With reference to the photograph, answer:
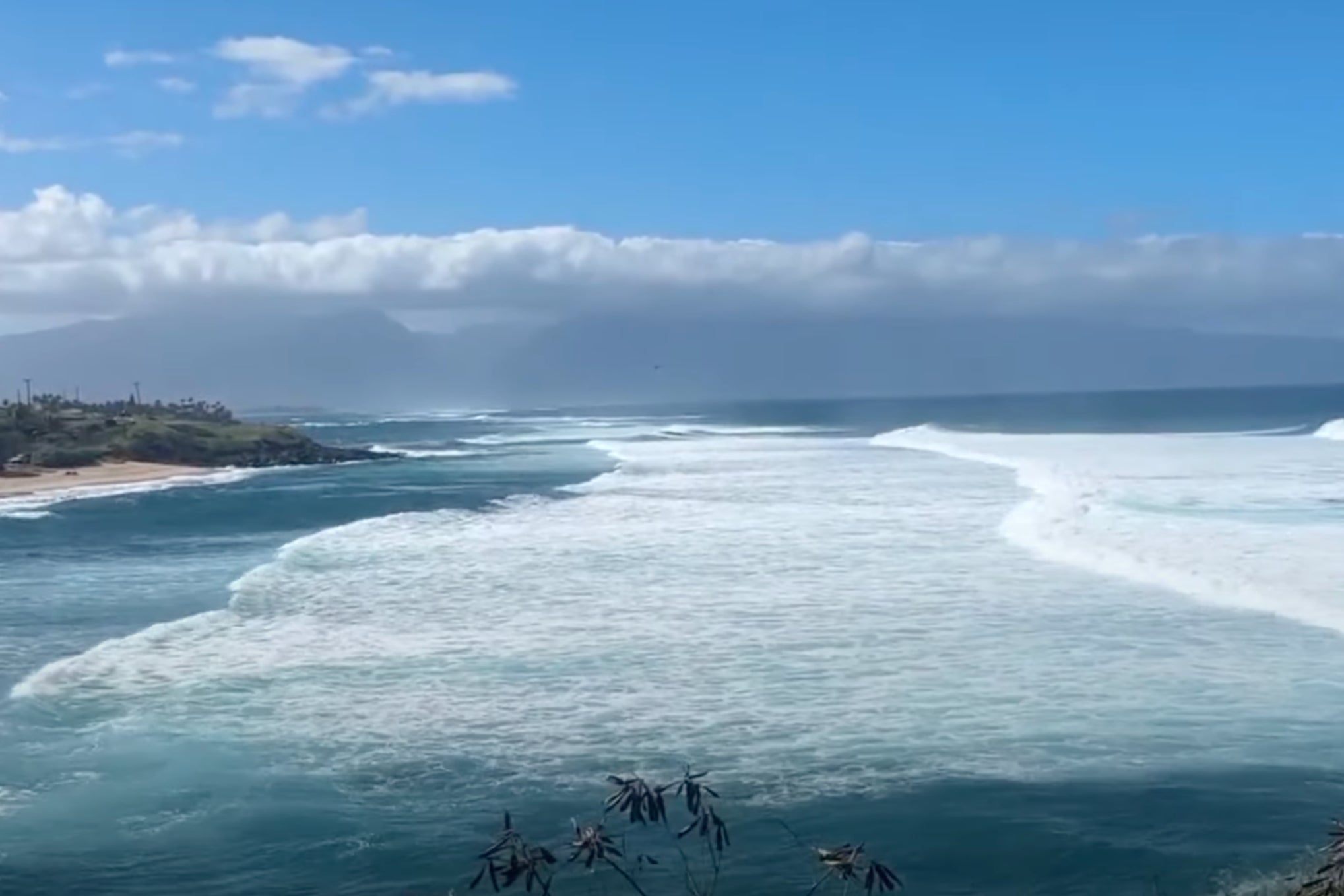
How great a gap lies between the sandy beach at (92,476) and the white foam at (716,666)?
1401 inches

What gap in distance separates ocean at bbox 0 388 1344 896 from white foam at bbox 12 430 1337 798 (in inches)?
2.9

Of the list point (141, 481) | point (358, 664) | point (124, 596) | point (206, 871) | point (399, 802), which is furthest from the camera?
point (141, 481)

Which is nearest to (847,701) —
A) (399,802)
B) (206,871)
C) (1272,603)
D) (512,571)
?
(399,802)

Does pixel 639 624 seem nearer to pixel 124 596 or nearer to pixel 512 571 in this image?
pixel 512 571

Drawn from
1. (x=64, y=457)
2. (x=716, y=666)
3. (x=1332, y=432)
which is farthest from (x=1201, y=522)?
(x=64, y=457)

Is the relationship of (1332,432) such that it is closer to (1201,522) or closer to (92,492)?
(1201,522)

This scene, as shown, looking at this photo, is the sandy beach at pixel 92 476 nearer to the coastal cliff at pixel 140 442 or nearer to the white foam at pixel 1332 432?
the coastal cliff at pixel 140 442

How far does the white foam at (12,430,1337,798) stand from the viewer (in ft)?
49.9

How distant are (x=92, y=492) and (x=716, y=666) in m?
47.5

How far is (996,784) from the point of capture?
13758mm

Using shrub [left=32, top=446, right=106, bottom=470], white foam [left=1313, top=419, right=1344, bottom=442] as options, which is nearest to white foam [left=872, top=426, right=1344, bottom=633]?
white foam [left=1313, top=419, right=1344, bottom=442]

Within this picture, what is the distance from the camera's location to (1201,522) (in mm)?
33188

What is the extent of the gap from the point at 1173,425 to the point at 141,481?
69.8 m

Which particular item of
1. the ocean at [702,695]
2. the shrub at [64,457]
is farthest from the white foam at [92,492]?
the ocean at [702,695]
